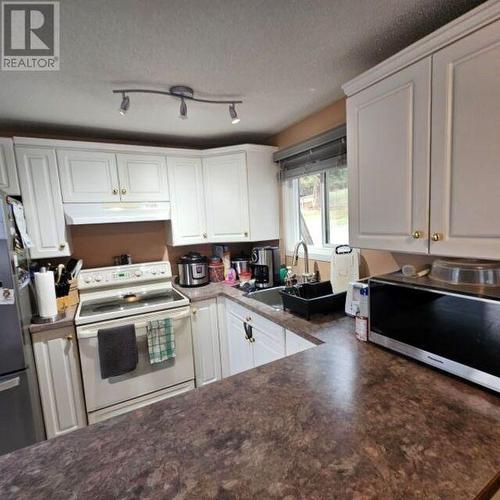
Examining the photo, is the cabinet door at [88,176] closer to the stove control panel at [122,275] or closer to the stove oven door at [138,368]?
the stove control panel at [122,275]

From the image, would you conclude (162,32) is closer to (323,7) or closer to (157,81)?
(157,81)

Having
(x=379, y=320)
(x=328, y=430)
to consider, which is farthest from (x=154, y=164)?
(x=328, y=430)

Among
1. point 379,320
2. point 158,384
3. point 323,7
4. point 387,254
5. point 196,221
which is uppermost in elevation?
point 323,7

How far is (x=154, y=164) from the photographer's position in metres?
2.37

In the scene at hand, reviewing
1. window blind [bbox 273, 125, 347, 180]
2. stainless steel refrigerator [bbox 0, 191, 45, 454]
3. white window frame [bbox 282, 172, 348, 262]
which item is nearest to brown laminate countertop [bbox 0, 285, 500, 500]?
stainless steel refrigerator [bbox 0, 191, 45, 454]

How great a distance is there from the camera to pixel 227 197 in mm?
2502

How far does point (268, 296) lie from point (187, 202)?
42.4 inches

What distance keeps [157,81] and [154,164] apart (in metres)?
0.97

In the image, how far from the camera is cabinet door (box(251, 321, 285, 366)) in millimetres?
1665

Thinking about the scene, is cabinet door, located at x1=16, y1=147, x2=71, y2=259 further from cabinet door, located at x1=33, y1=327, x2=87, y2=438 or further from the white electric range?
cabinet door, located at x1=33, y1=327, x2=87, y2=438

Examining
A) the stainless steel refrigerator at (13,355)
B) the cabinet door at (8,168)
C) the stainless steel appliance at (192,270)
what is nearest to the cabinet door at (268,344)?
the stainless steel appliance at (192,270)

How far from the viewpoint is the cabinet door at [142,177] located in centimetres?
227

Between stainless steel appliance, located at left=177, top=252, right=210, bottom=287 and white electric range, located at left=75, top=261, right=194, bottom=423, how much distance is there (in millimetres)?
166

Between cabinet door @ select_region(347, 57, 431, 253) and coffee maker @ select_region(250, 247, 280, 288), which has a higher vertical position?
cabinet door @ select_region(347, 57, 431, 253)
